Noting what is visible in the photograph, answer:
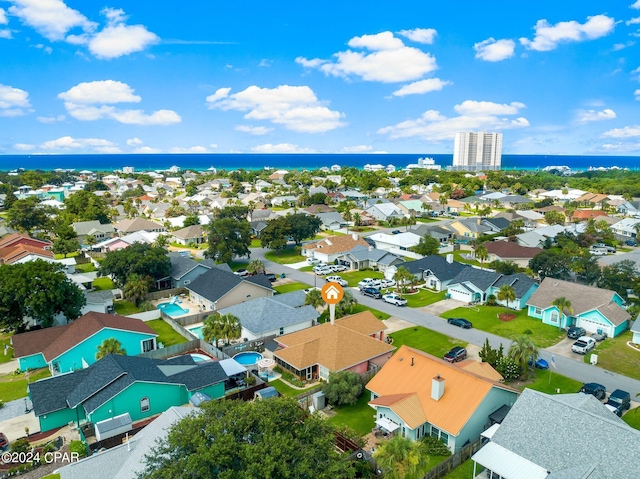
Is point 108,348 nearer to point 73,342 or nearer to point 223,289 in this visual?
point 73,342

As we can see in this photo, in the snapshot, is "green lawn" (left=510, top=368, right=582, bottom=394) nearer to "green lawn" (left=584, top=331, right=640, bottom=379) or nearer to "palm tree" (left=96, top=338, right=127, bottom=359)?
"green lawn" (left=584, top=331, right=640, bottom=379)

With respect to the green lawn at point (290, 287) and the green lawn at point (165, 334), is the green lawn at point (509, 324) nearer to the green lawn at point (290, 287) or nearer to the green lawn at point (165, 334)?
the green lawn at point (290, 287)

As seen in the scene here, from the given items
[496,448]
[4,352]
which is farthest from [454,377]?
[4,352]

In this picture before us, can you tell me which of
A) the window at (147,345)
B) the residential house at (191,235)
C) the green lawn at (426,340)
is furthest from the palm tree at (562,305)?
the residential house at (191,235)

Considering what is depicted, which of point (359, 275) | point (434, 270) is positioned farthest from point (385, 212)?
point (434, 270)

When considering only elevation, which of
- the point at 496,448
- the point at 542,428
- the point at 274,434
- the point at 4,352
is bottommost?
the point at 4,352

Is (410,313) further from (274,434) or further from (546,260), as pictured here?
(274,434)

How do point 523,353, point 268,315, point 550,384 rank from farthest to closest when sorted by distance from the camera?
point 268,315, point 523,353, point 550,384

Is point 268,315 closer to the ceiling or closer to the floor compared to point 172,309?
closer to the ceiling
